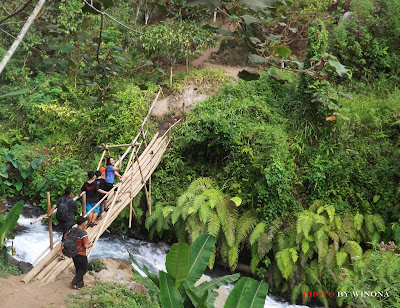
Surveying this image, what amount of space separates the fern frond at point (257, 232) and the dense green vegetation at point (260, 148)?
0.09 feet

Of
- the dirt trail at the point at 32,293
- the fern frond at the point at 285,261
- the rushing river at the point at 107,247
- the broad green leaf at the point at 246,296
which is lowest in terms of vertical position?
the rushing river at the point at 107,247

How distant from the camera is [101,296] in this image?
537 centimetres

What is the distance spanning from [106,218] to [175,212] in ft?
6.67

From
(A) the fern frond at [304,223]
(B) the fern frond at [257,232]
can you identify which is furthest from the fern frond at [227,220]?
(A) the fern frond at [304,223]

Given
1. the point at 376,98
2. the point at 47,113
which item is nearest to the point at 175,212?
the point at 47,113

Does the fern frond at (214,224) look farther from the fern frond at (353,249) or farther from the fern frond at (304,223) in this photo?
the fern frond at (353,249)

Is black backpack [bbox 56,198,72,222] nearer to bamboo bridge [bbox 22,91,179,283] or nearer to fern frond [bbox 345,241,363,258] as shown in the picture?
bamboo bridge [bbox 22,91,179,283]

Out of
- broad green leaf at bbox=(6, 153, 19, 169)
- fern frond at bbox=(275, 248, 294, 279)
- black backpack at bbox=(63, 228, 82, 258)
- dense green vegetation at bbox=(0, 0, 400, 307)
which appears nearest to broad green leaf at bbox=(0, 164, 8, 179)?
dense green vegetation at bbox=(0, 0, 400, 307)

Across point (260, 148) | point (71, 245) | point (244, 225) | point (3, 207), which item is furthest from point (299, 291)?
point (3, 207)

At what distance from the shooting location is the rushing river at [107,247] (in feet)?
26.0

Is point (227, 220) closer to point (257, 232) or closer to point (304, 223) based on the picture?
point (257, 232)

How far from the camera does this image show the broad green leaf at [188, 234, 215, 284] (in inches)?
147

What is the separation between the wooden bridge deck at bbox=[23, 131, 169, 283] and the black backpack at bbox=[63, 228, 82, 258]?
2.09 feet

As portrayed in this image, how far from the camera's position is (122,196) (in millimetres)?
7801
